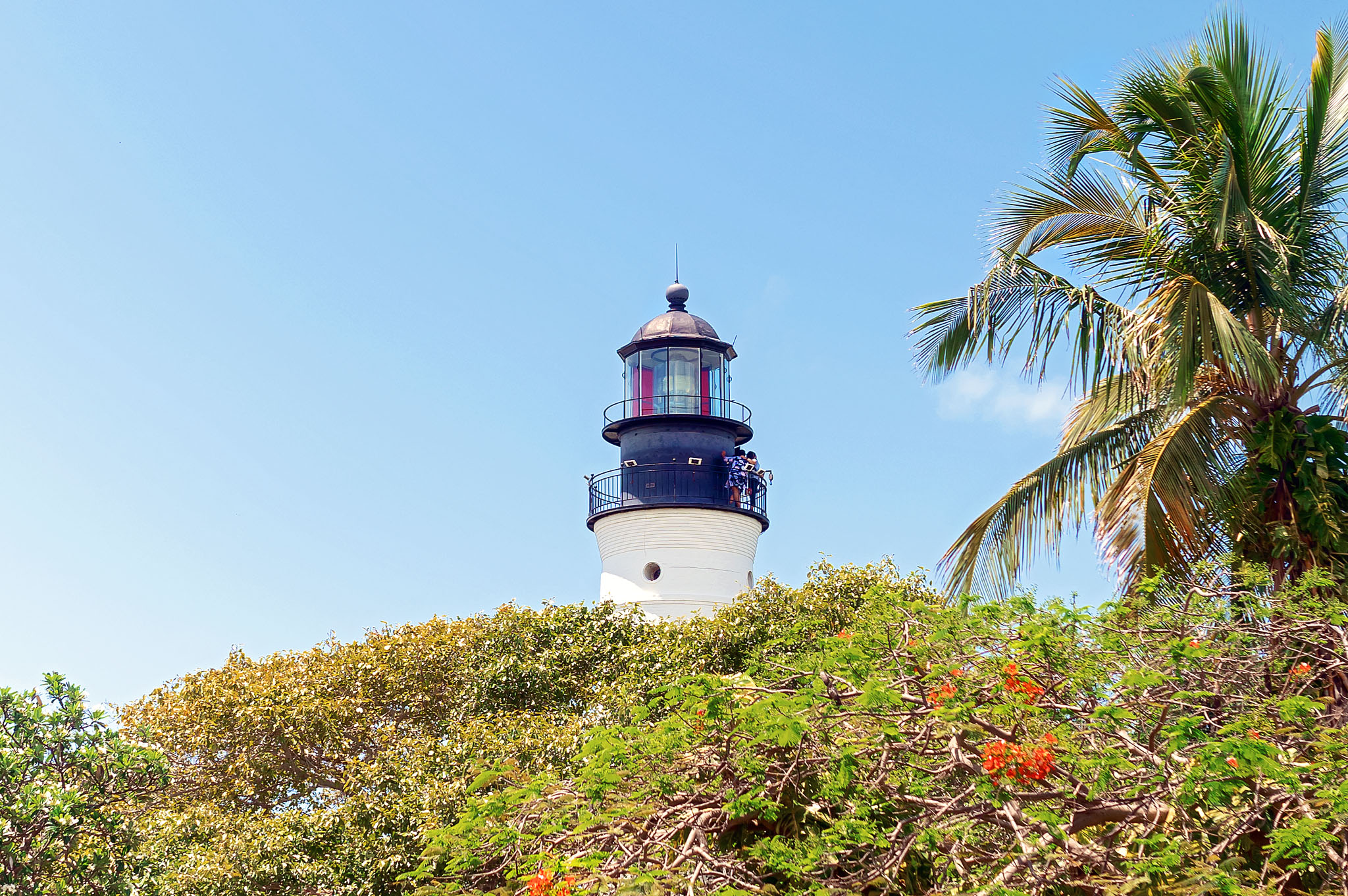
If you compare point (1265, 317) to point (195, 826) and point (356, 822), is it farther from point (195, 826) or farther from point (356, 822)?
point (195, 826)

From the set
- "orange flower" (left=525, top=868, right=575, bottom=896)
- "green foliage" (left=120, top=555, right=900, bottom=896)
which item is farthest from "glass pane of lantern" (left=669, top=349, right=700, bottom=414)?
"orange flower" (left=525, top=868, right=575, bottom=896)

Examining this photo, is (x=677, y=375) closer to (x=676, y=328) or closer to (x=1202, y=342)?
(x=676, y=328)

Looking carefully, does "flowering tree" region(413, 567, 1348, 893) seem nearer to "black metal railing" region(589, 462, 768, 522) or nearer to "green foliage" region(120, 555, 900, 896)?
"green foliage" region(120, 555, 900, 896)

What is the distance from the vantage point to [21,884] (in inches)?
340

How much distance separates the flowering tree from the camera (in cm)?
624

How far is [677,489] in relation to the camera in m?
23.4

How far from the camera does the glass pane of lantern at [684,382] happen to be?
78.5 ft

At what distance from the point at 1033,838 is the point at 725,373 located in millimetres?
18723

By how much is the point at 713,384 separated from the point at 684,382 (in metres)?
0.59

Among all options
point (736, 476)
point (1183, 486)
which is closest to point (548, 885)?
point (1183, 486)

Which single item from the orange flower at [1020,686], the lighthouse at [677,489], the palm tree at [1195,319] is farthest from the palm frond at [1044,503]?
the lighthouse at [677,489]

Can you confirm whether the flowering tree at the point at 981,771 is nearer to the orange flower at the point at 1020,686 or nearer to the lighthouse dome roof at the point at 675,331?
the orange flower at the point at 1020,686

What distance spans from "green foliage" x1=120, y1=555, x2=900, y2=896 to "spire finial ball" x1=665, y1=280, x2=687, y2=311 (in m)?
9.47

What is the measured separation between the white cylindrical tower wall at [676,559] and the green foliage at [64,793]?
1386 centimetres
